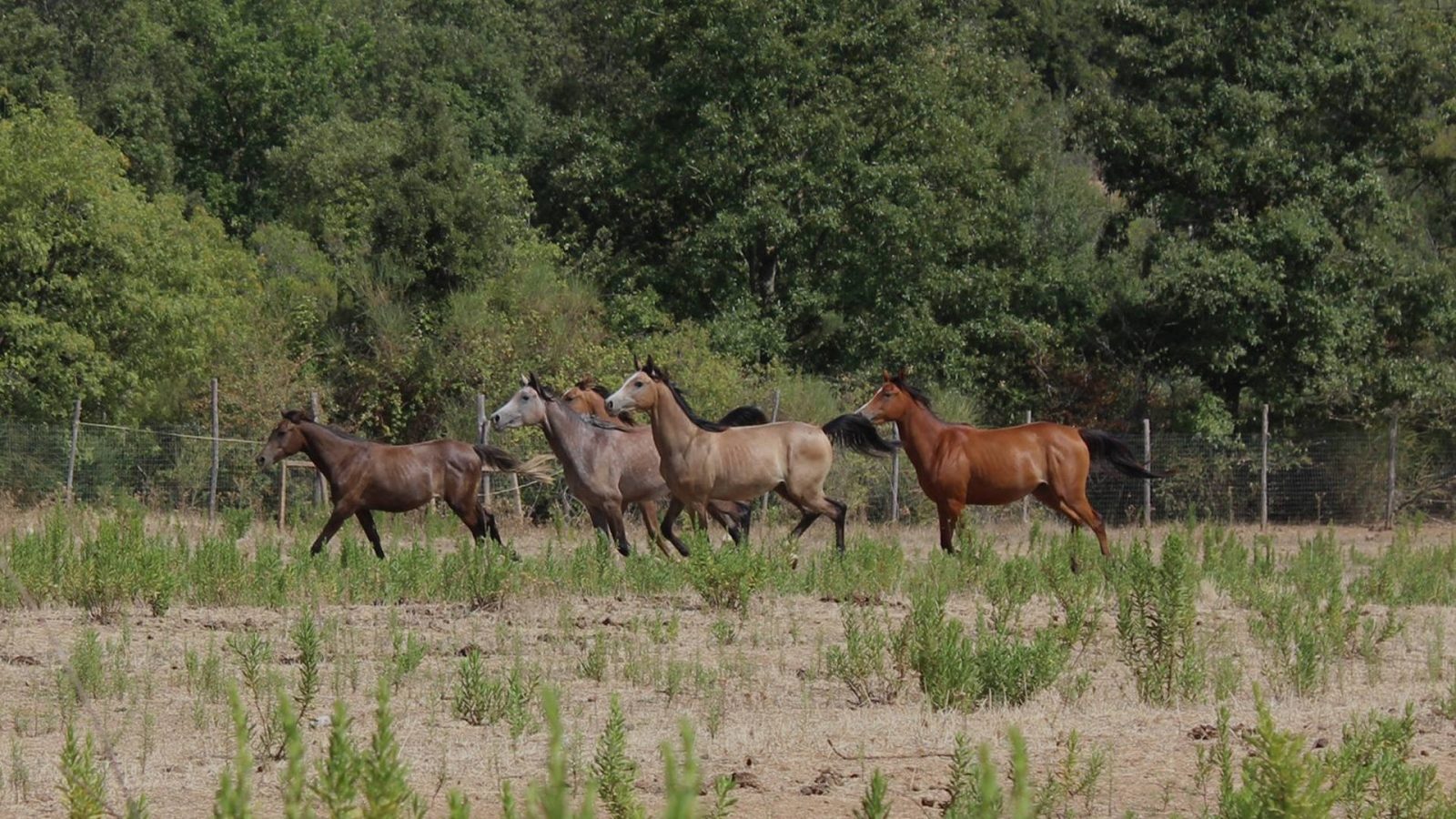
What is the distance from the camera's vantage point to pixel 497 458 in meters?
18.9

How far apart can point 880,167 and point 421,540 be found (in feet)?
54.4

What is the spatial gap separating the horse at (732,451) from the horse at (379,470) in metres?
1.97

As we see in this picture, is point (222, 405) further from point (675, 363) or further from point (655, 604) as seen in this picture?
point (655, 604)

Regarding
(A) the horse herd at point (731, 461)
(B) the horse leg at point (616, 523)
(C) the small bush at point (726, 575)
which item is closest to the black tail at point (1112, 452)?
(A) the horse herd at point (731, 461)

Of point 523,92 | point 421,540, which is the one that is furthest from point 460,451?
point 523,92

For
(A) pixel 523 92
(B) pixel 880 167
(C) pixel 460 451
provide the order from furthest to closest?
1. (A) pixel 523 92
2. (B) pixel 880 167
3. (C) pixel 460 451

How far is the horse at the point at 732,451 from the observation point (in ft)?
55.8

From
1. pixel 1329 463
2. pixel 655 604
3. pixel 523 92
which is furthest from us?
pixel 523 92

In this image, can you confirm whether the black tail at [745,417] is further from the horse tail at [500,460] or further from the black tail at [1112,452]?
the black tail at [1112,452]

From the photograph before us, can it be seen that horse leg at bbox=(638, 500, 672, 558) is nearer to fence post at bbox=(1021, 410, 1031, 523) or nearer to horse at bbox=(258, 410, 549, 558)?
horse at bbox=(258, 410, 549, 558)

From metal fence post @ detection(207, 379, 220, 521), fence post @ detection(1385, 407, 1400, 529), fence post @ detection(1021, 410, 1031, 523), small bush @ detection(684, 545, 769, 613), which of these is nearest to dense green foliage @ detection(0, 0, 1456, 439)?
fence post @ detection(1385, 407, 1400, 529)

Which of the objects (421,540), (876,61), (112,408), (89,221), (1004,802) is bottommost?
(1004,802)

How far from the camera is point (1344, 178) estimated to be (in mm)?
31203

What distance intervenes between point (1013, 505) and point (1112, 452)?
410 inches
